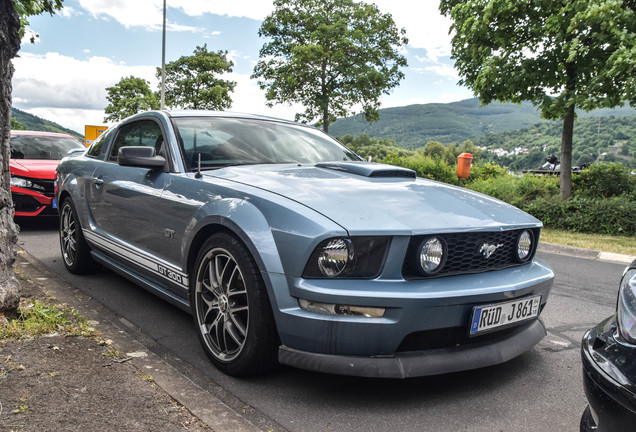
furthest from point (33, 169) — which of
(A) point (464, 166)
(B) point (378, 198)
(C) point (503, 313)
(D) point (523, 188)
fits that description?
(A) point (464, 166)

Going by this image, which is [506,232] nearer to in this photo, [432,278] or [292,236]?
[432,278]

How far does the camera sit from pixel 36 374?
2.58 metres

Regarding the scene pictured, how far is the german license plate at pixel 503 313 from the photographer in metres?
2.54

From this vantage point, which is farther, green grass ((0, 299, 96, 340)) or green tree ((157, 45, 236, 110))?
green tree ((157, 45, 236, 110))

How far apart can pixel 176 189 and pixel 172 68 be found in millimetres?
42239

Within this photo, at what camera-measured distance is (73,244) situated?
16.9 ft

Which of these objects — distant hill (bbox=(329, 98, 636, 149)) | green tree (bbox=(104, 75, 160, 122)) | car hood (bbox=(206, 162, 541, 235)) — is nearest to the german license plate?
car hood (bbox=(206, 162, 541, 235))

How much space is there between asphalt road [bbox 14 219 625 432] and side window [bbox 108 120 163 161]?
1.33m

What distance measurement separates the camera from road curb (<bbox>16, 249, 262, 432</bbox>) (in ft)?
7.75

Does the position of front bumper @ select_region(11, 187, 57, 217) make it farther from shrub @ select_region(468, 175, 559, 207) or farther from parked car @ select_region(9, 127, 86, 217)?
shrub @ select_region(468, 175, 559, 207)

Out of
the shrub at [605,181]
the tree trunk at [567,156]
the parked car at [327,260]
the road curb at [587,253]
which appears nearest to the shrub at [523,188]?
the tree trunk at [567,156]

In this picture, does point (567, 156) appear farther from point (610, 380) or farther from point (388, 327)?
point (610, 380)

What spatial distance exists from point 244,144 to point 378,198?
1345 millimetres

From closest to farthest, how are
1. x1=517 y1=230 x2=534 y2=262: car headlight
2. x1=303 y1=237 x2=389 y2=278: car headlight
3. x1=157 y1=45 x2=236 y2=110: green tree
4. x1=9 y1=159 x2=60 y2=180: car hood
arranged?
x1=303 y1=237 x2=389 y2=278: car headlight < x1=517 y1=230 x2=534 y2=262: car headlight < x1=9 y1=159 x2=60 y2=180: car hood < x1=157 y1=45 x2=236 y2=110: green tree
